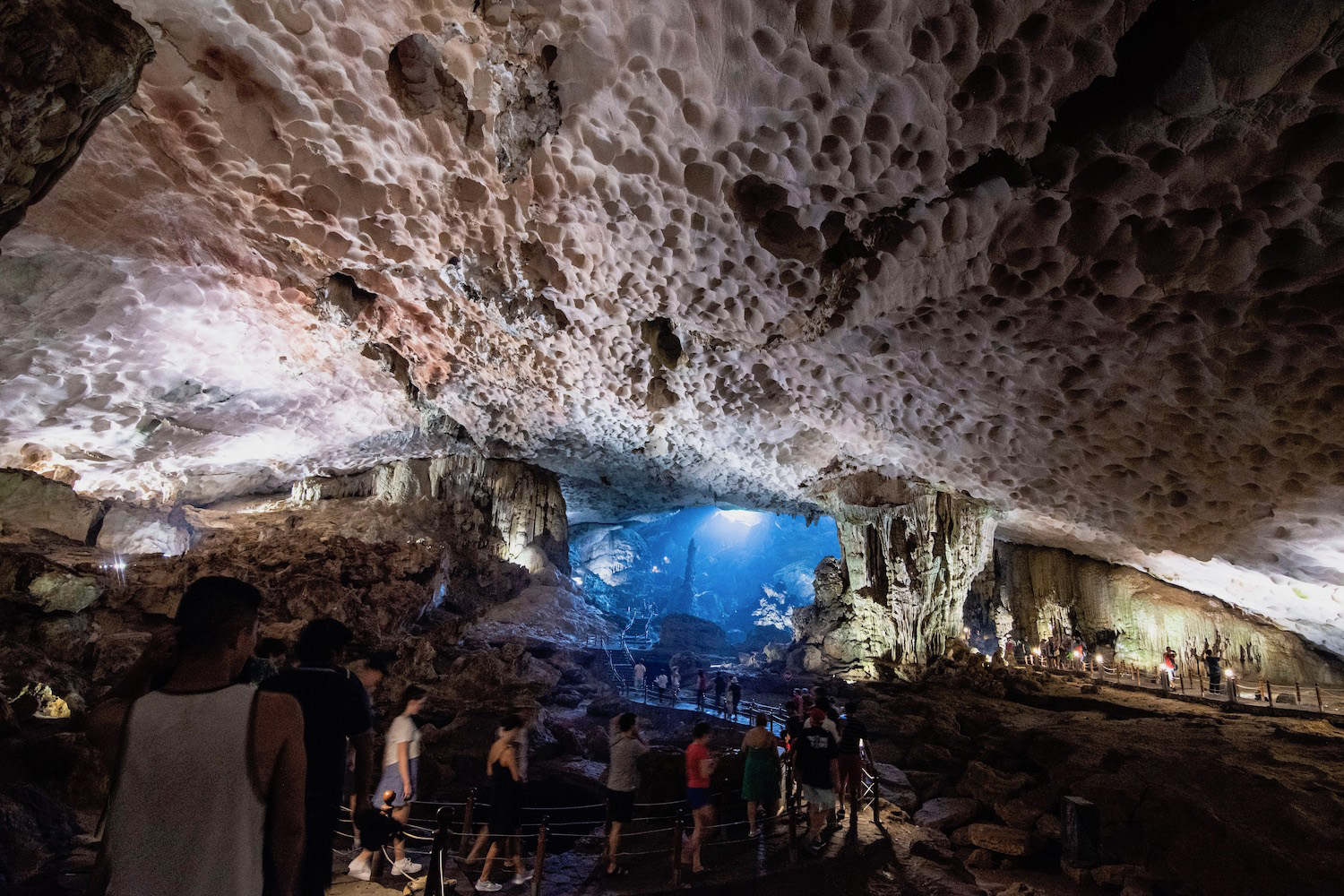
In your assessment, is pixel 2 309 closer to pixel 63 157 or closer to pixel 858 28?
pixel 63 157

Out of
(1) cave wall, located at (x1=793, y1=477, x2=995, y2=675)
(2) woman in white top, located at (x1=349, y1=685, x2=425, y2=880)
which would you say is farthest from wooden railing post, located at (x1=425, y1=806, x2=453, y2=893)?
(1) cave wall, located at (x1=793, y1=477, x2=995, y2=675)

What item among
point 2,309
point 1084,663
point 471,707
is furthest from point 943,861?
point 2,309

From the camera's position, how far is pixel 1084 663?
50.6 feet

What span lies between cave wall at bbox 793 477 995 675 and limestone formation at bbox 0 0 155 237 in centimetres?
1210

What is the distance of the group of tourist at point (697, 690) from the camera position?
1316cm

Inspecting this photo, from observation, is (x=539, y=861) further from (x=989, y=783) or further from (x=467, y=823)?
(x=989, y=783)

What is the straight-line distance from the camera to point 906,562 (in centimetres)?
1367

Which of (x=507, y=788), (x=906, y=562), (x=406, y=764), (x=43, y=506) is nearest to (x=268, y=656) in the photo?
(x=406, y=764)

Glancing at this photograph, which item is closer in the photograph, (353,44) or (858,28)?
(858,28)

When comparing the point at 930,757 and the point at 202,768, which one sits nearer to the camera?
the point at 202,768

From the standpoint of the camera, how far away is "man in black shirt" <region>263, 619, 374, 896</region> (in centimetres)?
262

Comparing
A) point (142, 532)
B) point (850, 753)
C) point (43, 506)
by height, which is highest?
point (43, 506)

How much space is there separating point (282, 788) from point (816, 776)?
5422 millimetres

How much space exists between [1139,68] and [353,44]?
6379 mm
